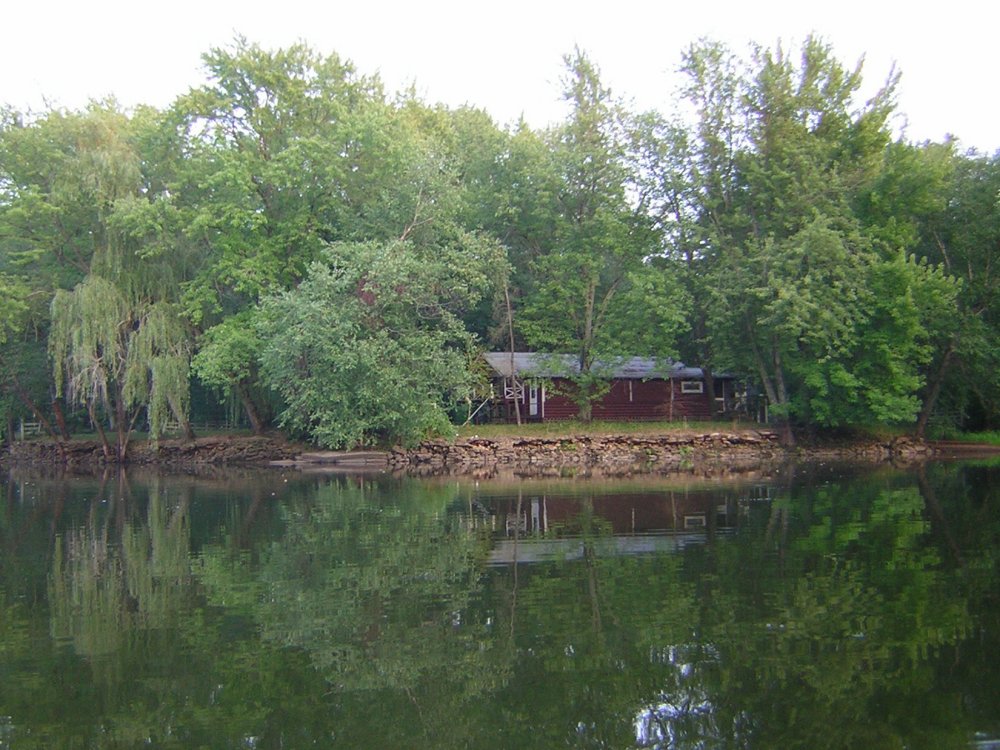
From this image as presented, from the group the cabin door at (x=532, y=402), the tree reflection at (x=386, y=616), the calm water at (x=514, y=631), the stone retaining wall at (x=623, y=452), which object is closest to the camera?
the calm water at (x=514, y=631)

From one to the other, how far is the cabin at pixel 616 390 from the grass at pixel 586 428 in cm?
170

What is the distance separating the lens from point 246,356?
3872cm

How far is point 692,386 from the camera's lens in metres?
47.8

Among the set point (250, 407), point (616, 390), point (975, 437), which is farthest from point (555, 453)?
point (975, 437)

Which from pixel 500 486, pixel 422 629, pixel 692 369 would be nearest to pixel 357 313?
pixel 500 486

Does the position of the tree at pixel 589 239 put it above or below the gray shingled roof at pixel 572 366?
above

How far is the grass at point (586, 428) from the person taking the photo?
3997cm

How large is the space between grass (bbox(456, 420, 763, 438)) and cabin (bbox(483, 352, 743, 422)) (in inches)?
66.8

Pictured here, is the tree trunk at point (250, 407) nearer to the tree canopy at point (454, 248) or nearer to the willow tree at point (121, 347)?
the tree canopy at point (454, 248)

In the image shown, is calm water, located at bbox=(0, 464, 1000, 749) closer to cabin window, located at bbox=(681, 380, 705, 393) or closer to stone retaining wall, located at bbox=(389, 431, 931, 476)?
stone retaining wall, located at bbox=(389, 431, 931, 476)

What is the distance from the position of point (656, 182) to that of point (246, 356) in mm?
19546

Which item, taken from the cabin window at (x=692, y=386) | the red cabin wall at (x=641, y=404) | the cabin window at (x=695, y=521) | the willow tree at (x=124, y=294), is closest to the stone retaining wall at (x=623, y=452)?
the red cabin wall at (x=641, y=404)

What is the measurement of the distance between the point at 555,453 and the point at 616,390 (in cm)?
996

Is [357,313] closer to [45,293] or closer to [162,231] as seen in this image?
[162,231]
